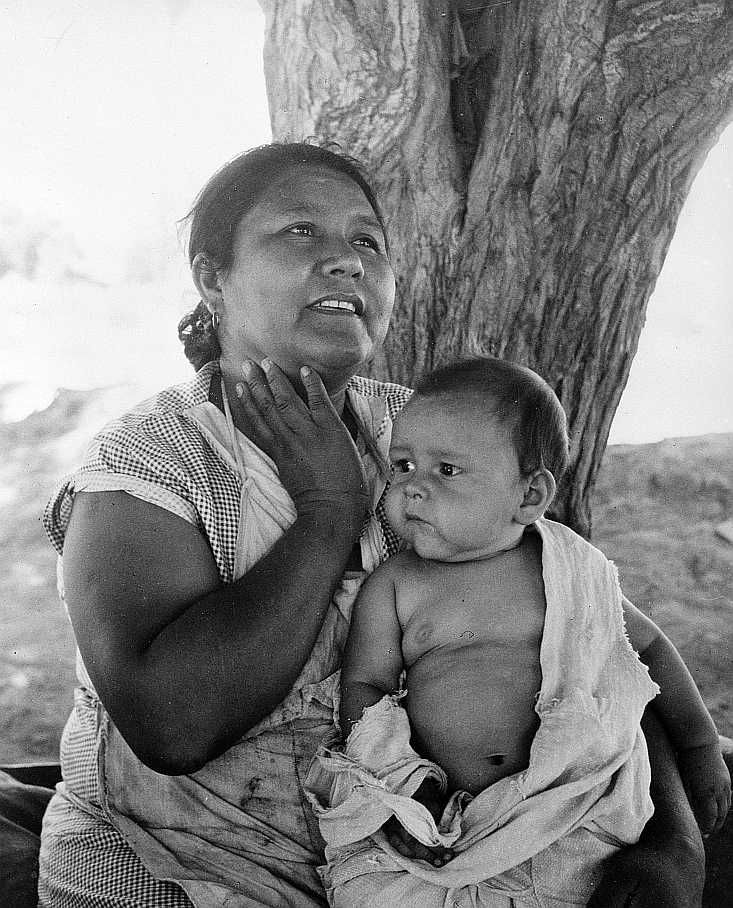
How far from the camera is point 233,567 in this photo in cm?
155

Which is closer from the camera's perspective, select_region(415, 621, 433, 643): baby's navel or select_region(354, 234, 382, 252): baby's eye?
→ select_region(415, 621, 433, 643): baby's navel

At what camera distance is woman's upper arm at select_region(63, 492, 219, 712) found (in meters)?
1.38

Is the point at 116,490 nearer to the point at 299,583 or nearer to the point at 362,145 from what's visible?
the point at 299,583

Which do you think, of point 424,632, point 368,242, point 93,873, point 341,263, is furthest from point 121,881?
point 368,242

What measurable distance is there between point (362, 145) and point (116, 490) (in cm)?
125

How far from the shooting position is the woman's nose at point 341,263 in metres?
1.71

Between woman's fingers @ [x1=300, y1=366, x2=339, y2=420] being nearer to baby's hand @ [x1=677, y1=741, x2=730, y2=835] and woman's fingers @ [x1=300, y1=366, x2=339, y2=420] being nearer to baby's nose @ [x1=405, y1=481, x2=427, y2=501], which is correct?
baby's nose @ [x1=405, y1=481, x2=427, y2=501]

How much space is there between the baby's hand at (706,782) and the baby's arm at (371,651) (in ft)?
2.17

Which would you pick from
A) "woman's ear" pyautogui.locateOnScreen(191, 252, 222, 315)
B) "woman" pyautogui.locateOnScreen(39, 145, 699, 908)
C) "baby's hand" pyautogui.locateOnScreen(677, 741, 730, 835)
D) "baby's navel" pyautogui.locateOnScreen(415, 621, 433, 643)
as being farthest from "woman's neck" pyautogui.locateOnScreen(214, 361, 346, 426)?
"baby's hand" pyautogui.locateOnScreen(677, 741, 730, 835)

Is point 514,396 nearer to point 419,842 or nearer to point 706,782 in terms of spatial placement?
point 419,842

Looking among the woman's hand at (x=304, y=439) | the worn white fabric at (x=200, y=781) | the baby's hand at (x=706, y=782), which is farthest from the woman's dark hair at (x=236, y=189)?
the baby's hand at (x=706, y=782)

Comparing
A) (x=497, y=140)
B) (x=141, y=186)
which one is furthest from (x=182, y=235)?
(x=497, y=140)

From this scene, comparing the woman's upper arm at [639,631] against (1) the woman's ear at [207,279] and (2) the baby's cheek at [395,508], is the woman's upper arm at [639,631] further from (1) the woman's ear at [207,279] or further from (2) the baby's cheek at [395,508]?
(1) the woman's ear at [207,279]

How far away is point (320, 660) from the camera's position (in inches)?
61.9
